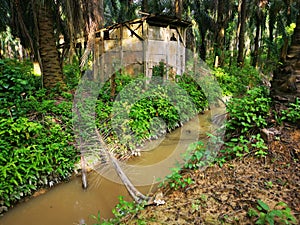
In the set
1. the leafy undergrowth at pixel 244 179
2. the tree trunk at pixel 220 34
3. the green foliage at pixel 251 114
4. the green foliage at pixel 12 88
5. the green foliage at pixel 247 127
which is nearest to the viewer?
the leafy undergrowth at pixel 244 179

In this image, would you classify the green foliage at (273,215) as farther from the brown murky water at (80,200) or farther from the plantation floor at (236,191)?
the brown murky water at (80,200)

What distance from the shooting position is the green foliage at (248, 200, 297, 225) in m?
2.09

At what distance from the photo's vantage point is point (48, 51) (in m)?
6.56

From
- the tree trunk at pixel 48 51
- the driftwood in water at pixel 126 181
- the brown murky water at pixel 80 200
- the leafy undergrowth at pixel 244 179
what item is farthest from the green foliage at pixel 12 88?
the leafy undergrowth at pixel 244 179

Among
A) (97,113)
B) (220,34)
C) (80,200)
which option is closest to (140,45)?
(97,113)

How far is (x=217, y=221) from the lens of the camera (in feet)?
7.70

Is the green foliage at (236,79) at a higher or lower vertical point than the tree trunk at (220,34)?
lower

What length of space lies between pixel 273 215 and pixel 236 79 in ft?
38.1

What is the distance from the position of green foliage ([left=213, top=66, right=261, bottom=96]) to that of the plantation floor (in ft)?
28.4

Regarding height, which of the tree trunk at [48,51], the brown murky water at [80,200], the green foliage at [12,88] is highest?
the tree trunk at [48,51]

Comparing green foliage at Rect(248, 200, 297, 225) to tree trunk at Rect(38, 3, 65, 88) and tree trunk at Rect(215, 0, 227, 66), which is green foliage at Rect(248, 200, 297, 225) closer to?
tree trunk at Rect(38, 3, 65, 88)

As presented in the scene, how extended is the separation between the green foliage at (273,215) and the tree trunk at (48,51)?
246 inches

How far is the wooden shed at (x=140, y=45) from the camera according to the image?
370 inches

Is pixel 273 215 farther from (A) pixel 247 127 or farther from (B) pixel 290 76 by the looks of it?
(B) pixel 290 76
